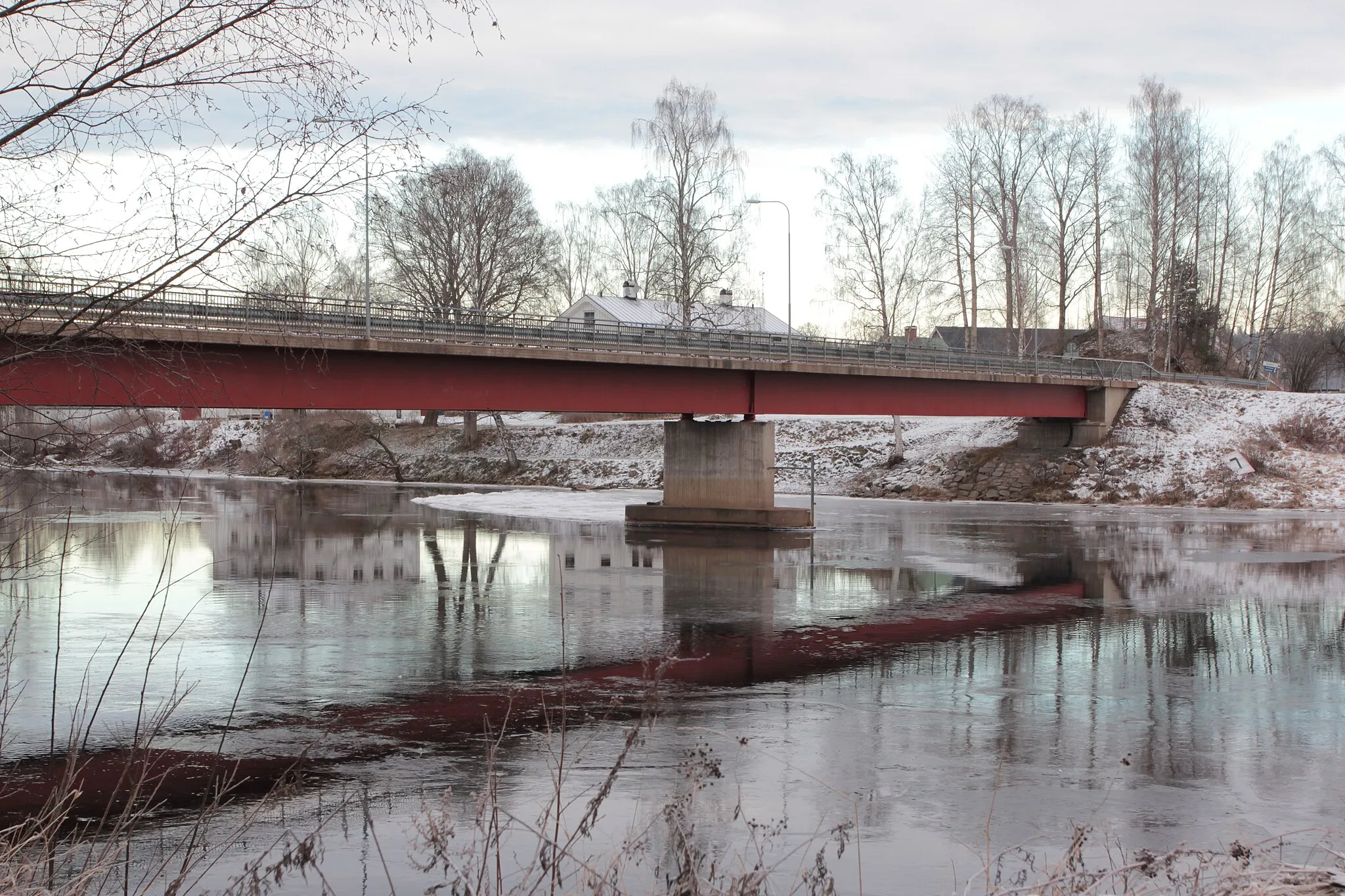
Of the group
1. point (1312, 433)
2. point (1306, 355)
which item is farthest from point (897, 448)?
point (1306, 355)

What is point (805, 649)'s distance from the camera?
14930mm

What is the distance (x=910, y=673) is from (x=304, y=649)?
7.43 m

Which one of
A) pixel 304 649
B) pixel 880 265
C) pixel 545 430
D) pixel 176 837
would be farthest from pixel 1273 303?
pixel 176 837

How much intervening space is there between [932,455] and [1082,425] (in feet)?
21.4

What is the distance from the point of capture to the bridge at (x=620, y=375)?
23658mm

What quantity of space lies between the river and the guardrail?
47.3 inches

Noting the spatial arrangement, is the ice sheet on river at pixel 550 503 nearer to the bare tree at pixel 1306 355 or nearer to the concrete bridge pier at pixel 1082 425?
the concrete bridge pier at pixel 1082 425

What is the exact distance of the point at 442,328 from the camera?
94.4 feet

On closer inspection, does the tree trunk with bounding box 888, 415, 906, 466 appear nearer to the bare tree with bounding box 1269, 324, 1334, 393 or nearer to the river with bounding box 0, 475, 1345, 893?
the river with bounding box 0, 475, 1345, 893

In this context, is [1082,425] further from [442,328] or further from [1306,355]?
[442,328]

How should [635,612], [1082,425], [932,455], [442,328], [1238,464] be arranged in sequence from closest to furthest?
[635,612], [442,328], [1238,464], [1082,425], [932,455]

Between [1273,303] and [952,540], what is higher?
[1273,303]

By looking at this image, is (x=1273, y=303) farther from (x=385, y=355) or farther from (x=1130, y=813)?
(x=1130, y=813)

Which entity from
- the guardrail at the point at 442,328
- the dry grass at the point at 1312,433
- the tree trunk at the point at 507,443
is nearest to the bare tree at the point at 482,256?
the tree trunk at the point at 507,443
